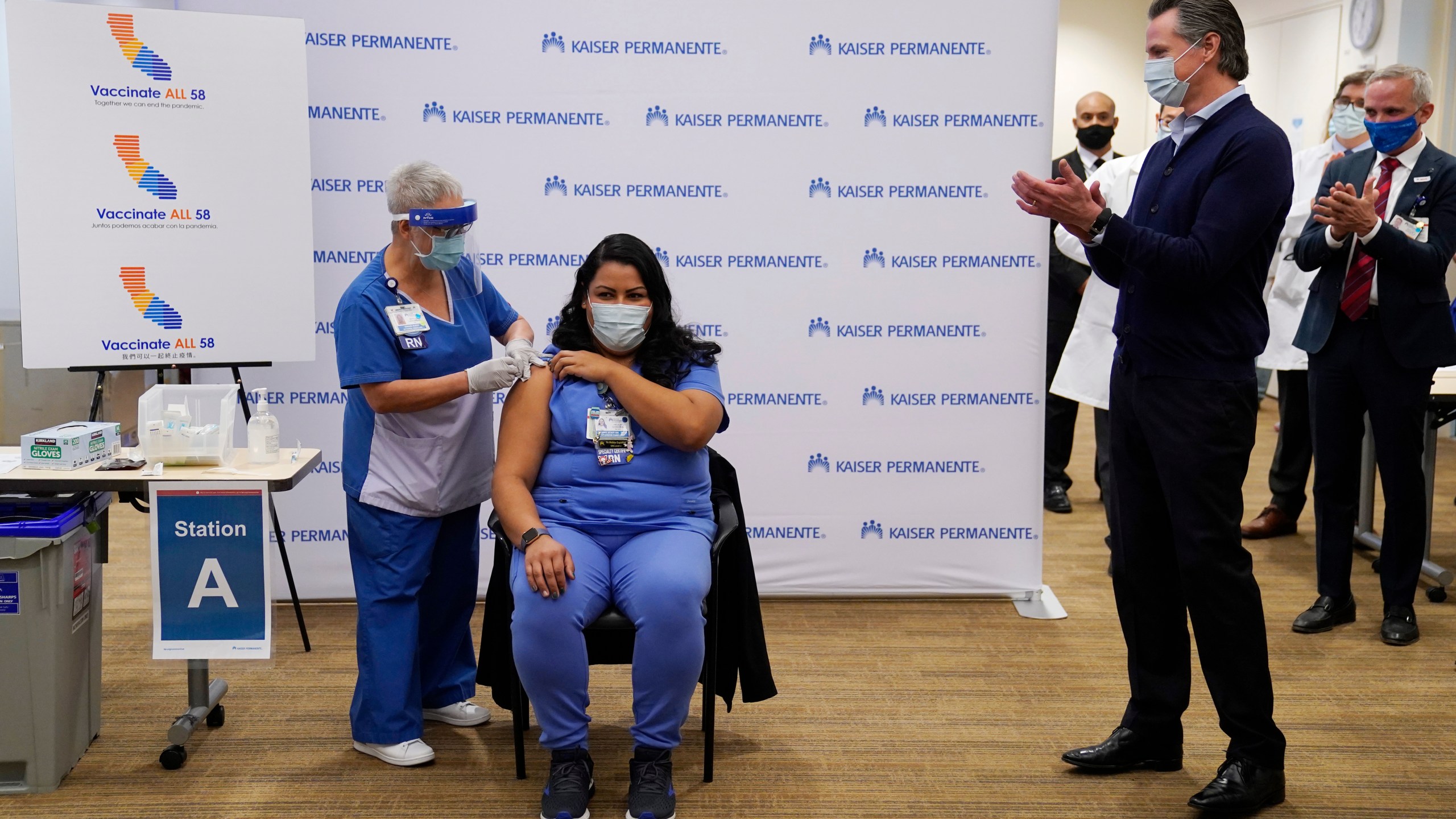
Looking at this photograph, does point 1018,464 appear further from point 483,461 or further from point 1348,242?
point 483,461

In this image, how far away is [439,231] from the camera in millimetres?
2488

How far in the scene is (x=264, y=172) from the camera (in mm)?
3230

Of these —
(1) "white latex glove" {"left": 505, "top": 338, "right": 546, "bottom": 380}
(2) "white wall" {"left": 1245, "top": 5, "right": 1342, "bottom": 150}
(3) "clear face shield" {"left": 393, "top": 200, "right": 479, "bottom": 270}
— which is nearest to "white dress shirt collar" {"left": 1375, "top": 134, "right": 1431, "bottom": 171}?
(1) "white latex glove" {"left": 505, "top": 338, "right": 546, "bottom": 380}

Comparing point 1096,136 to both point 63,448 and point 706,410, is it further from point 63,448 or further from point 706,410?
point 63,448

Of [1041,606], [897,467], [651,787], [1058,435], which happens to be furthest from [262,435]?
[1058,435]

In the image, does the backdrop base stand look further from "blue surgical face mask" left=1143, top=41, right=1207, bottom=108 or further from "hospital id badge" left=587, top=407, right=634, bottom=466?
"blue surgical face mask" left=1143, top=41, right=1207, bottom=108

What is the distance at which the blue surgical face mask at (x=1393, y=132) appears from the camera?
324cm

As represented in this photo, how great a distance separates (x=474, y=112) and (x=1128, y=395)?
2.15m

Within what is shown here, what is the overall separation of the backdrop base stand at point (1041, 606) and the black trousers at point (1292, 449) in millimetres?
1480

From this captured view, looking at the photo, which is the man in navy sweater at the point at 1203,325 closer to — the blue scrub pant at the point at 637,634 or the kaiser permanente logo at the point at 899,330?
the blue scrub pant at the point at 637,634

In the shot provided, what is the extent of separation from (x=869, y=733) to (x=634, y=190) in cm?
178

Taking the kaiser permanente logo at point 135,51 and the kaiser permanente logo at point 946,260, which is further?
the kaiser permanente logo at point 946,260

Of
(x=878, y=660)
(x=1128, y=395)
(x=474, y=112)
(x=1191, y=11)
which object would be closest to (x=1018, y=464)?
(x=878, y=660)

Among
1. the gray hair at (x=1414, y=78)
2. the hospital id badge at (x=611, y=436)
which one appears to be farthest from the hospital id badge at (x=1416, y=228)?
the hospital id badge at (x=611, y=436)
